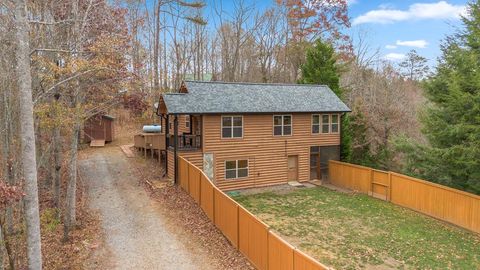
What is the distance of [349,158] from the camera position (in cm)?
2334

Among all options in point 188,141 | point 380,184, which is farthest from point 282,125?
point 380,184

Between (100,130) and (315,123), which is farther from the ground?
(315,123)

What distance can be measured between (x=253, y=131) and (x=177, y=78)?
19.6 metres

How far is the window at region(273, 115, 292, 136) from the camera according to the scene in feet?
66.4

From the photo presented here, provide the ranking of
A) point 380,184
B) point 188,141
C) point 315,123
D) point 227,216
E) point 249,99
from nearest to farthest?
point 227,216
point 380,184
point 249,99
point 188,141
point 315,123

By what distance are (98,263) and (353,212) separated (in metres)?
11.5

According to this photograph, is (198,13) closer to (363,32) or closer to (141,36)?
(141,36)

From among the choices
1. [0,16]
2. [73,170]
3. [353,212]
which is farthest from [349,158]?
[0,16]

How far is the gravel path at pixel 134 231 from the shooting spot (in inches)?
383

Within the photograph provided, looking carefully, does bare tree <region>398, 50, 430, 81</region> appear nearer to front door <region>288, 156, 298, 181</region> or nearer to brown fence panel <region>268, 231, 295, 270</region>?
front door <region>288, 156, 298, 181</region>

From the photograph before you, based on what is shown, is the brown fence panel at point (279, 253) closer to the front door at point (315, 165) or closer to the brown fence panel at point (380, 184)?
the brown fence panel at point (380, 184)

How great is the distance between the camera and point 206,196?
12906 mm

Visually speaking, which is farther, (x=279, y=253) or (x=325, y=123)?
(x=325, y=123)

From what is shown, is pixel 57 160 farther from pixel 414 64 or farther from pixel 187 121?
pixel 414 64
